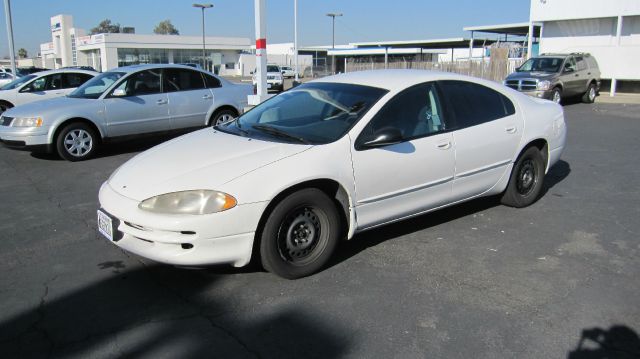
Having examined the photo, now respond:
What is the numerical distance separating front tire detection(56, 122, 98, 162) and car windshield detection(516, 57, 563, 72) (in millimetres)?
14765

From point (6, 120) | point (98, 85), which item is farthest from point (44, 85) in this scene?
point (6, 120)

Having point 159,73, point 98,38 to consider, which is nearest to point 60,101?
point 159,73

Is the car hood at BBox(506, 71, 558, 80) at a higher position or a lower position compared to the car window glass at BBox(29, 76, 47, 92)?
higher

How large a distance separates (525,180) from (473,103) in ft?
4.12

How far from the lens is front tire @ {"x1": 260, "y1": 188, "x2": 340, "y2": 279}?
12.5 ft

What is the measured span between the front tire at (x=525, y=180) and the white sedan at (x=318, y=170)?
0.03 meters

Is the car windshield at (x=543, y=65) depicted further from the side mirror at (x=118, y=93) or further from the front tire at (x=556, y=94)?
the side mirror at (x=118, y=93)

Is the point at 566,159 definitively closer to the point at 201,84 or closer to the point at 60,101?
the point at 201,84

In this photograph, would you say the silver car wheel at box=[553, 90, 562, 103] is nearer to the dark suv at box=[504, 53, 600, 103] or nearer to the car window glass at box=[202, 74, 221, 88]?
the dark suv at box=[504, 53, 600, 103]

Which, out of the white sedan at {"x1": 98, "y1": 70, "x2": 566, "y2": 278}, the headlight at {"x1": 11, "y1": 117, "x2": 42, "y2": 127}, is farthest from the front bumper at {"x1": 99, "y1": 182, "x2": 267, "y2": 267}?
the headlight at {"x1": 11, "y1": 117, "x2": 42, "y2": 127}

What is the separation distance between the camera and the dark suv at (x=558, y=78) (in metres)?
16.9

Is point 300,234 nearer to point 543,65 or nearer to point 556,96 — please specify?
point 556,96

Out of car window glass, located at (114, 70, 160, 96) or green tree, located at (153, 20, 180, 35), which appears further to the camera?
green tree, located at (153, 20, 180, 35)

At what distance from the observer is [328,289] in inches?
151
